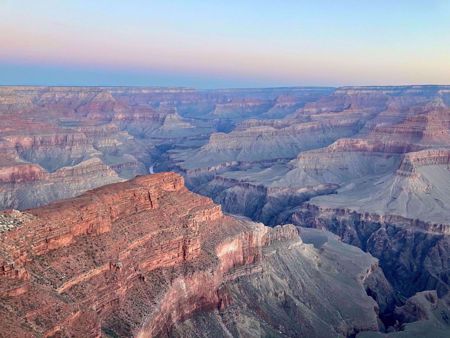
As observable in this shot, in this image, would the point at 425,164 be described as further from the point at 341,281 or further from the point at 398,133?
the point at 341,281

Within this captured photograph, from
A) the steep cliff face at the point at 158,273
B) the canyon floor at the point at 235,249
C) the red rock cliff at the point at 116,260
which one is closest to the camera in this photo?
the red rock cliff at the point at 116,260

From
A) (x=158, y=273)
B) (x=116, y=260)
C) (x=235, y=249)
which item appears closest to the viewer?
(x=116, y=260)

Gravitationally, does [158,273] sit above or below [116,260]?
below

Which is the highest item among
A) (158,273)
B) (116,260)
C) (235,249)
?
(116,260)

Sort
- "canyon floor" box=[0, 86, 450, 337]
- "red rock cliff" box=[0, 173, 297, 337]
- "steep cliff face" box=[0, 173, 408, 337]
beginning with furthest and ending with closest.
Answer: "canyon floor" box=[0, 86, 450, 337] → "steep cliff face" box=[0, 173, 408, 337] → "red rock cliff" box=[0, 173, 297, 337]

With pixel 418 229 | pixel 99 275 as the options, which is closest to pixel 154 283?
pixel 99 275

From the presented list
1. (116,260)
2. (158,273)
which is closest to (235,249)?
(158,273)

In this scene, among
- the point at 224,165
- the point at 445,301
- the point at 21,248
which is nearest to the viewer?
the point at 21,248

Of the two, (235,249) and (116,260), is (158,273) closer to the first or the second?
(116,260)
